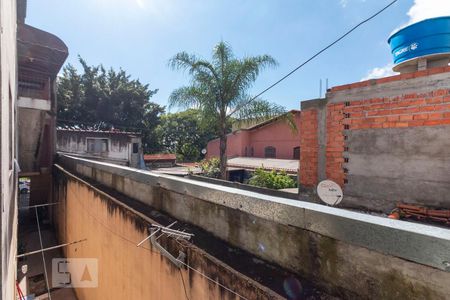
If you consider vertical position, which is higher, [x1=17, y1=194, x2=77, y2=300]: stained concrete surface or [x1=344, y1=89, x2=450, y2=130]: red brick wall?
[x1=344, y1=89, x2=450, y2=130]: red brick wall

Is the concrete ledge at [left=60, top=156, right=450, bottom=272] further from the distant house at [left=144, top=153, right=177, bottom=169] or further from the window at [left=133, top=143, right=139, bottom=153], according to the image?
the distant house at [left=144, top=153, right=177, bottom=169]

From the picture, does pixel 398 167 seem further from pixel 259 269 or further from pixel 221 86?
pixel 221 86

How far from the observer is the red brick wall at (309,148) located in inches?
164

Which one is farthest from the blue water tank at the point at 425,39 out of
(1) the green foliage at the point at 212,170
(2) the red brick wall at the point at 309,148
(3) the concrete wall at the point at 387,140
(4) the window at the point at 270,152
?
(4) the window at the point at 270,152

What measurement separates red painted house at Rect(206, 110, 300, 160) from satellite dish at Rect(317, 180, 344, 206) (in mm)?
15177

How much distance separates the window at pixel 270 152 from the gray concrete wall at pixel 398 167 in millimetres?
16654

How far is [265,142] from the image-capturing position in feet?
69.3

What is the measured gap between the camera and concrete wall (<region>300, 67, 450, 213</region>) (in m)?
2.92

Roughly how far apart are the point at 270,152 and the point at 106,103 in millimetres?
16455

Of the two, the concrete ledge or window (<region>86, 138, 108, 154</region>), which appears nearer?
the concrete ledge

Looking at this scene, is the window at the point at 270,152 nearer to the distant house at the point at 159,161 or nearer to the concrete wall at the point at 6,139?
the distant house at the point at 159,161

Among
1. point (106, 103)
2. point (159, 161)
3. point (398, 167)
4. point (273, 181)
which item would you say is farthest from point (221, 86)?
point (106, 103)

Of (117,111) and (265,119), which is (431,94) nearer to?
(265,119)

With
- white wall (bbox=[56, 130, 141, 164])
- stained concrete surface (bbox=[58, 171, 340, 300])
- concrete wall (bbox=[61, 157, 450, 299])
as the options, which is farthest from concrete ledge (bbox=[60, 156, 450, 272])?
white wall (bbox=[56, 130, 141, 164])
